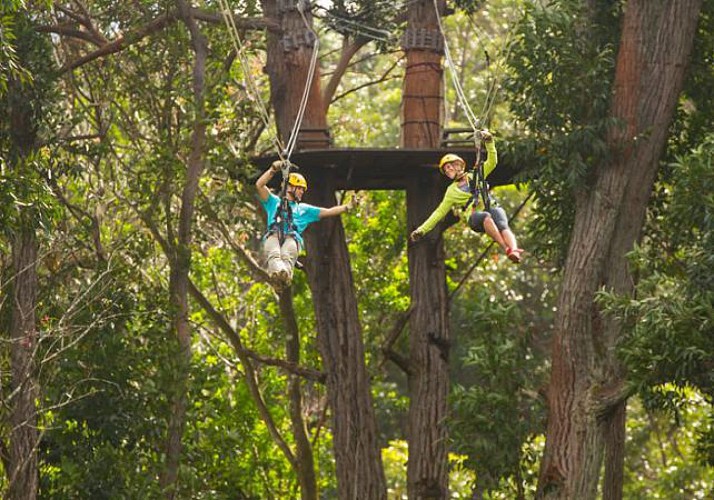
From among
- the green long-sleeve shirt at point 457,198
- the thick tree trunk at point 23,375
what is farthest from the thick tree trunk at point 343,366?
the green long-sleeve shirt at point 457,198

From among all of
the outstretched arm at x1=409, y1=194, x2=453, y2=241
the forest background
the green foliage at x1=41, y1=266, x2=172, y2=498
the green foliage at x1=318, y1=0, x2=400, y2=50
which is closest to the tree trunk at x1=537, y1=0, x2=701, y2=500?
the forest background

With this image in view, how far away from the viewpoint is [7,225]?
45.4 feet

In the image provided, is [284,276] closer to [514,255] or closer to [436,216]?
[436,216]

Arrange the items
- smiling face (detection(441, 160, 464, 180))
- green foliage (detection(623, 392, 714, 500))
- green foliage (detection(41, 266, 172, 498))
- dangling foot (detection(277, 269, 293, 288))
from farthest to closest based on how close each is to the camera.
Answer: green foliage (detection(623, 392, 714, 500)), green foliage (detection(41, 266, 172, 498)), smiling face (detection(441, 160, 464, 180)), dangling foot (detection(277, 269, 293, 288))

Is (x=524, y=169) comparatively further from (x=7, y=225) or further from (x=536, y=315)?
(x=536, y=315)

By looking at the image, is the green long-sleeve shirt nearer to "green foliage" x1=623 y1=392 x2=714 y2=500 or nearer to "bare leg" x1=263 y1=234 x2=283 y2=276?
"bare leg" x1=263 y1=234 x2=283 y2=276

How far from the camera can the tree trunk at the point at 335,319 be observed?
17.5 m

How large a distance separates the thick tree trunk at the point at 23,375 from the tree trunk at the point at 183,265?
1.41 m

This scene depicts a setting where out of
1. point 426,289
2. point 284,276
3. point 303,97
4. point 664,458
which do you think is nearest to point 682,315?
point 284,276

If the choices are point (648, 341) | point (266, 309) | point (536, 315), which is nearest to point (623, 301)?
point (648, 341)

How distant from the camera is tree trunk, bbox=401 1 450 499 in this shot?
17312mm

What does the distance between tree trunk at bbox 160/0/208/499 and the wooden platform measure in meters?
0.72

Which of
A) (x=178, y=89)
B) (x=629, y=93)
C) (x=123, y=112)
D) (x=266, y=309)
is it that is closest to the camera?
(x=629, y=93)

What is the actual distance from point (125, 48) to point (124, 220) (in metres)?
2.64
